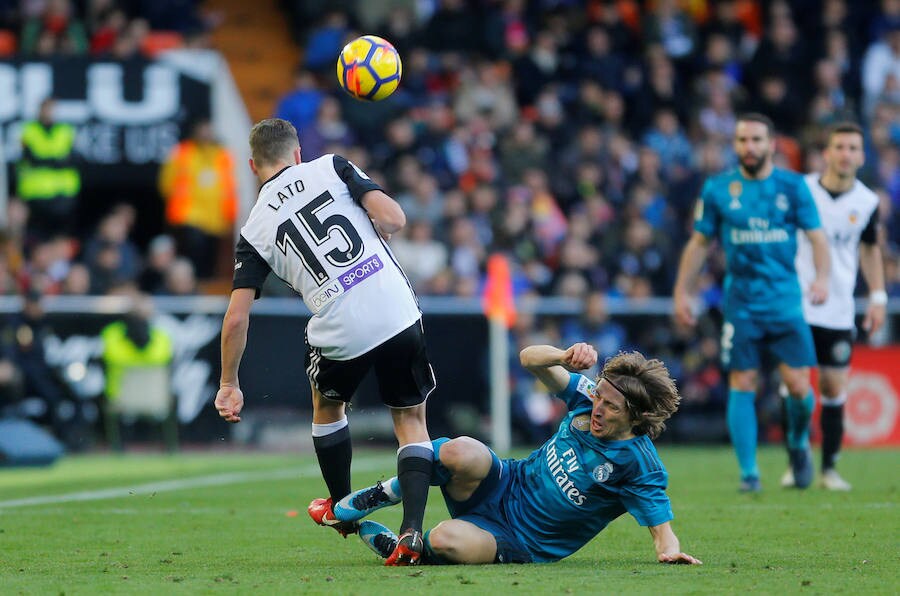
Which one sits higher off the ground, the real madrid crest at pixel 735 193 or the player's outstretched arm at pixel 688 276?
the real madrid crest at pixel 735 193

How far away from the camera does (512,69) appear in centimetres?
2062

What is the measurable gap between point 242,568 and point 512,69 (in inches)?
572

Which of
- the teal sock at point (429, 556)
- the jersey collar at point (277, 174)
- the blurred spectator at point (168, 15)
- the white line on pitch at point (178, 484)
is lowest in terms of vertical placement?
the white line on pitch at point (178, 484)

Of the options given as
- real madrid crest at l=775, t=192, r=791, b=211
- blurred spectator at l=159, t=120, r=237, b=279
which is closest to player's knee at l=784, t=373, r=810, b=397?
real madrid crest at l=775, t=192, r=791, b=211

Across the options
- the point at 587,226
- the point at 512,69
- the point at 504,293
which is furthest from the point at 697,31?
the point at 504,293

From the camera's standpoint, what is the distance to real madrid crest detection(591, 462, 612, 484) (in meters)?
6.53

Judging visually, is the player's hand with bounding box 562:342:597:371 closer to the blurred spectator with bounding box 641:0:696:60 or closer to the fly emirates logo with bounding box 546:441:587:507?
the fly emirates logo with bounding box 546:441:587:507

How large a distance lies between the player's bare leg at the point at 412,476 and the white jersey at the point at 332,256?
39cm

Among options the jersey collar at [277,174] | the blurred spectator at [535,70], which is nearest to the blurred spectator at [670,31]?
Result: the blurred spectator at [535,70]

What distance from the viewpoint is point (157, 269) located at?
56.0 ft

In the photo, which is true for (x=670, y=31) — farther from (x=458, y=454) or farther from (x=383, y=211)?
(x=458, y=454)

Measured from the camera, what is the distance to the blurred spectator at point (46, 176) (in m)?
17.4

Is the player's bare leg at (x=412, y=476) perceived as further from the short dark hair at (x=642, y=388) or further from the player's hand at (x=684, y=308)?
the player's hand at (x=684, y=308)

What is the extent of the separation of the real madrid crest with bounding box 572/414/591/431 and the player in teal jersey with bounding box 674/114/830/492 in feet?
13.0
